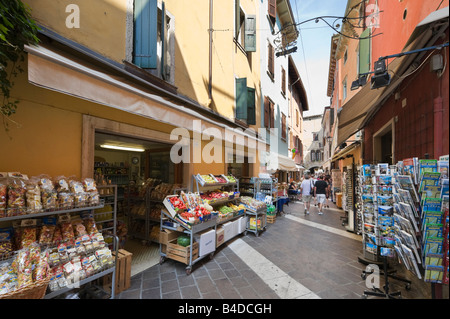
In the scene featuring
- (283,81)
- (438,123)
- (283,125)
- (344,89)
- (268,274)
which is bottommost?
(268,274)

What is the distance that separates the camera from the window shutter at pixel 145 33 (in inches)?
155

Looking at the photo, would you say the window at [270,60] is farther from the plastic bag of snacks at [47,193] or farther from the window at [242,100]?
the plastic bag of snacks at [47,193]

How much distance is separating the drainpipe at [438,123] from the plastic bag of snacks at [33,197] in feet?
16.4

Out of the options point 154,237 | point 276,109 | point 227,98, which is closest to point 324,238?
point 154,237

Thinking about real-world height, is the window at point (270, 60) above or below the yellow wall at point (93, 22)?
above

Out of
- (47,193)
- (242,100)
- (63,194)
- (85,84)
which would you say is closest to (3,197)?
(47,193)

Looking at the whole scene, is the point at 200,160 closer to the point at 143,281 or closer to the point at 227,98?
the point at 227,98

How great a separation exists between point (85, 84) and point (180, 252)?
132 inches

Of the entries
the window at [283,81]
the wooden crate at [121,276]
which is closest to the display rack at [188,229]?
the wooden crate at [121,276]

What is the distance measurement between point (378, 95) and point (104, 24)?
18.5 feet

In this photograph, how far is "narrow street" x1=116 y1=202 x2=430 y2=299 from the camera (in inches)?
127

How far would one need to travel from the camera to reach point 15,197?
2180 millimetres

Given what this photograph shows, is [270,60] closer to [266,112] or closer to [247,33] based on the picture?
[266,112]

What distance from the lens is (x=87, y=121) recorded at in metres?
3.26
